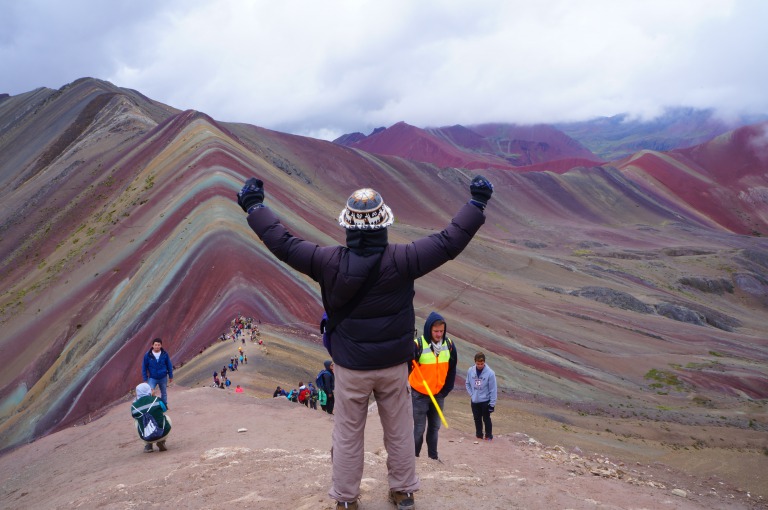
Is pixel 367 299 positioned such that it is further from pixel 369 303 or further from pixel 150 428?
pixel 150 428

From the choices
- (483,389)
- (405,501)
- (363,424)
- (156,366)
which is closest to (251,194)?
(363,424)

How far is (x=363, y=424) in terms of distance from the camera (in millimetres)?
3896

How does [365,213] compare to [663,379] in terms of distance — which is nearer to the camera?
[365,213]

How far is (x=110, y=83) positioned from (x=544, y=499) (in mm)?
90082

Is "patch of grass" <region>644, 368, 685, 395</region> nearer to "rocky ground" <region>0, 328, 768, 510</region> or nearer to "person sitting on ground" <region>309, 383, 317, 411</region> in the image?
"rocky ground" <region>0, 328, 768, 510</region>

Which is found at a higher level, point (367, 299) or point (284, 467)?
point (367, 299)

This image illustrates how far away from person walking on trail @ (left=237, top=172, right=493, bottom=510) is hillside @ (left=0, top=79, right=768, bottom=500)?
38.0 ft

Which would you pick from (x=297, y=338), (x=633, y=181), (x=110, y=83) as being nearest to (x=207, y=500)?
(x=297, y=338)

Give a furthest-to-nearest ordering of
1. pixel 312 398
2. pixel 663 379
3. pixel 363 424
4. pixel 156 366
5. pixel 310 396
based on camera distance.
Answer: pixel 663 379 → pixel 312 398 → pixel 310 396 → pixel 156 366 → pixel 363 424

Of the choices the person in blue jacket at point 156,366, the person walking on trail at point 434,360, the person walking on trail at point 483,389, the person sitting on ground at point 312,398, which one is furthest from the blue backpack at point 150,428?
the person walking on trail at point 483,389

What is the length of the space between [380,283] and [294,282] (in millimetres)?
16944

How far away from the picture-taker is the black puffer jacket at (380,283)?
12.0 ft

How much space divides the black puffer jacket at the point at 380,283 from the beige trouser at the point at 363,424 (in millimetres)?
123

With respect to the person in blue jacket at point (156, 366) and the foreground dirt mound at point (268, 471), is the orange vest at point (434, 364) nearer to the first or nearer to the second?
the foreground dirt mound at point (268, 471)
